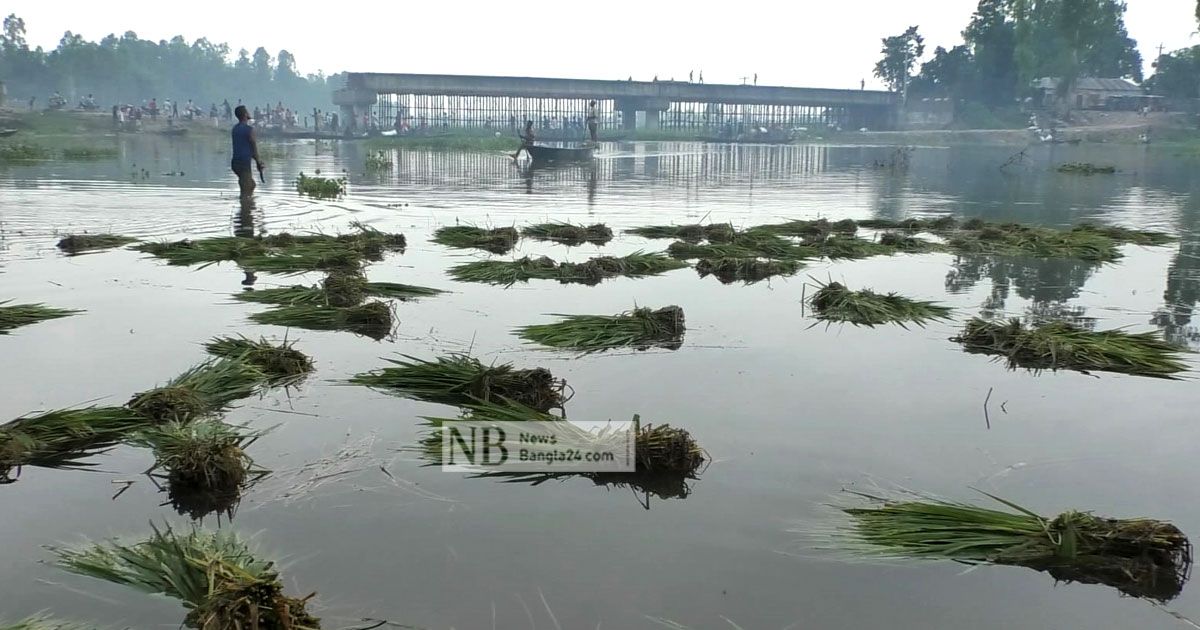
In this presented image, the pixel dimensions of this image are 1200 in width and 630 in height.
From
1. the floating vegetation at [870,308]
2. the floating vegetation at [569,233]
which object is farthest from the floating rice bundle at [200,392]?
the floating vegetation at [569,233]

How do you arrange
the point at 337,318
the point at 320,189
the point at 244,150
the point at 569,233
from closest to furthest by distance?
the point at 337,318, the point at 569,233, the point at 244,150, the point at 320,189

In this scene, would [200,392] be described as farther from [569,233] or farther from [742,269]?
[569,233]

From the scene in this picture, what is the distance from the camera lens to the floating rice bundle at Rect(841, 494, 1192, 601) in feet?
10.9

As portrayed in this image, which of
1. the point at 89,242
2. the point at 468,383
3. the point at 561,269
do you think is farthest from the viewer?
the point at 89,242

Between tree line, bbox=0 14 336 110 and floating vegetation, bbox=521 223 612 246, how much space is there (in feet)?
374

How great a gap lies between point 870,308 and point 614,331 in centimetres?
239

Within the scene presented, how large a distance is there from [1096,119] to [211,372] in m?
95.9

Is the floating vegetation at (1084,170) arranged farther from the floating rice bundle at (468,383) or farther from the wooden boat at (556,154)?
the floating rice bundle at (468,383)

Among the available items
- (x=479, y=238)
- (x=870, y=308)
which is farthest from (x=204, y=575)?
(x=479, y=238)

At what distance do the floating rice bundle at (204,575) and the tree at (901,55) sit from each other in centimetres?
11167

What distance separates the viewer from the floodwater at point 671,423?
10.3ft

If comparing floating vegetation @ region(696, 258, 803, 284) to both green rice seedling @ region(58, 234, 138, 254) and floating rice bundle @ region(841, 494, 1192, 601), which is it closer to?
floating rice bundle @ region(841, 494, 1192, 601)

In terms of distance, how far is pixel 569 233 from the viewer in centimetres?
1230

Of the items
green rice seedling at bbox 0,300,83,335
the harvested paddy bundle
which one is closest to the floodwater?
green rice seedling at bbox 0,300,83,335
